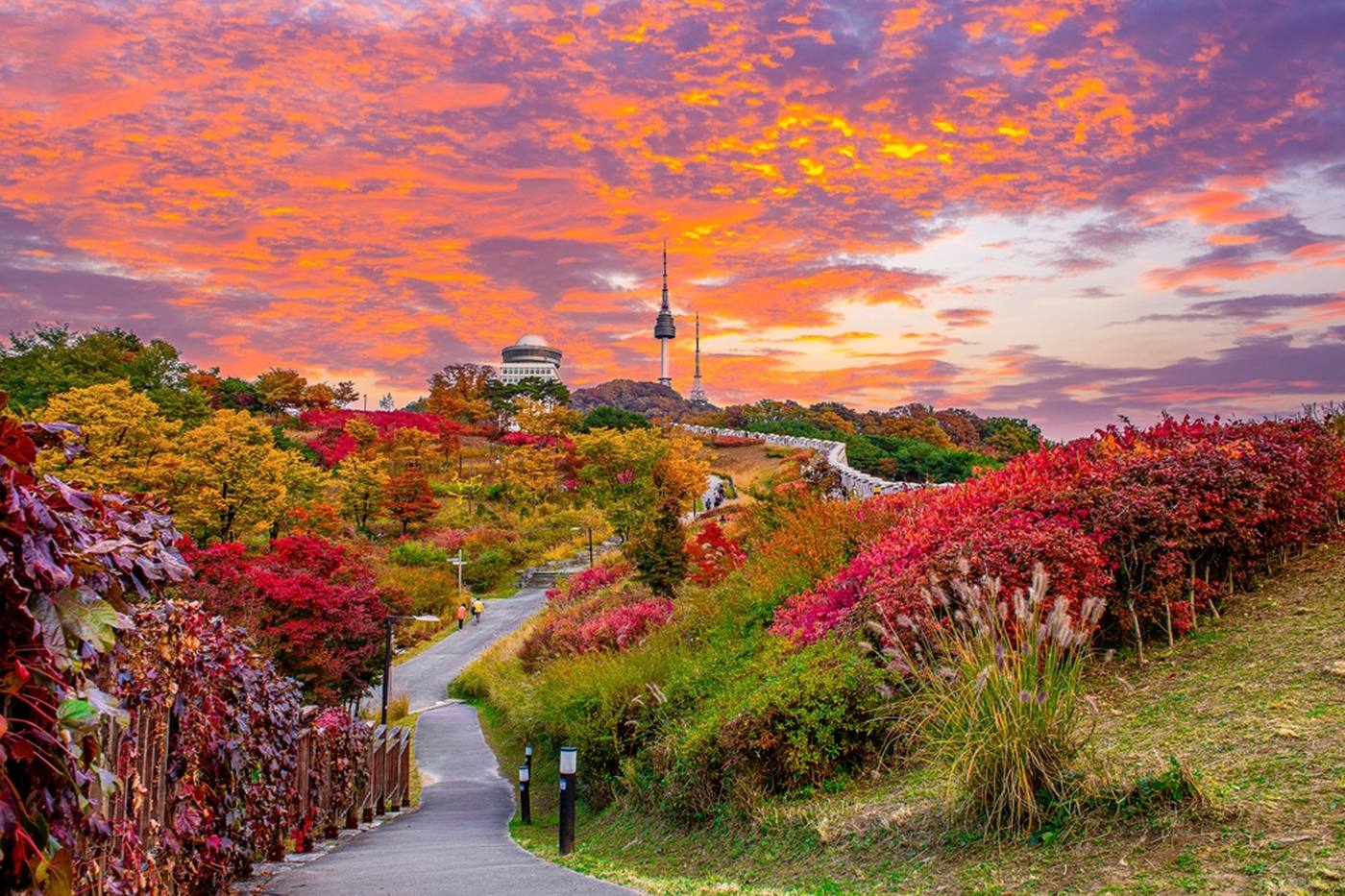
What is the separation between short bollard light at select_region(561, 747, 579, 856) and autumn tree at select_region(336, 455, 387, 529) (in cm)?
4452

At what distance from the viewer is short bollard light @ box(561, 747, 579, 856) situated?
10.2m

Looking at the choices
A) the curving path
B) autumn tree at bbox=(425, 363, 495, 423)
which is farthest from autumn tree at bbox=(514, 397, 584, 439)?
the curving path

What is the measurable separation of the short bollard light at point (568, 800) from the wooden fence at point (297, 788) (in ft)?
7.65

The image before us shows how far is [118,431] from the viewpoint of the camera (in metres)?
38.6

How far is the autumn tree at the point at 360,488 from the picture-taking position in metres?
52.7

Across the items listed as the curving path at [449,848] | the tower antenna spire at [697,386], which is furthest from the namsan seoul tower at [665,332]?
the curving path at [449,848]

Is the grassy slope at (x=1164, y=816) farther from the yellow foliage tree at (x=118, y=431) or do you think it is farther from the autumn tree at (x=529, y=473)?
the autumn tree at (x=529, y=473)

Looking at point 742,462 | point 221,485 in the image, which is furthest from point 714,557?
point 742,462

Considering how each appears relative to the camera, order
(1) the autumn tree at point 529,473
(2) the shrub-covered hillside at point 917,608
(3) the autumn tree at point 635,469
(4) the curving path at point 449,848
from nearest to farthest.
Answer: (4) the curving path at point 449,848
(2) the shrub-covered hillside at point 917,608
(3) the autumn tree at point 635,469
(1) the autumn tree at point 529,473

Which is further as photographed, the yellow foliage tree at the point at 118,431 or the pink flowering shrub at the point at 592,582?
the yellow foliage tree at the point at 118,431

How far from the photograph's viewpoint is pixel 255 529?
37281mm

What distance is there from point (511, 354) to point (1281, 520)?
5737 inches

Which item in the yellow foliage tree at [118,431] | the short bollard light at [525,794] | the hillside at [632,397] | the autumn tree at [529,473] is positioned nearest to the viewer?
the short bollard light at [525,794]

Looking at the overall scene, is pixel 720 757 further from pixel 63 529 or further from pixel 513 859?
pixel 63 529
